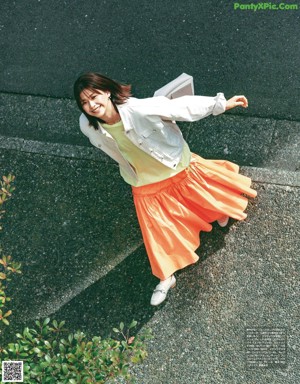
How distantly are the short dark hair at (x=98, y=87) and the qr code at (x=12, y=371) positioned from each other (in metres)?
1.58

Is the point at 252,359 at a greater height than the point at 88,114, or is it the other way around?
the point at 88,114

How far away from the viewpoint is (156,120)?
359cm

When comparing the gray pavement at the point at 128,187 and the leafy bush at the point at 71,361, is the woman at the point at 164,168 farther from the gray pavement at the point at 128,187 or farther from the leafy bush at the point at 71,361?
the leafy bush at the point at 71,361

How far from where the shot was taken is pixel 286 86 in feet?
15.2

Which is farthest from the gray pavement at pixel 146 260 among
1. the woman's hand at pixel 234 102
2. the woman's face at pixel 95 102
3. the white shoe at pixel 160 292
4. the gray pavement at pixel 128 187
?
the woman's face at pixel 95 102

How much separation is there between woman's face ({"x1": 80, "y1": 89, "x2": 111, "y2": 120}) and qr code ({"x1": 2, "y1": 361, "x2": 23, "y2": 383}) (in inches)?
63.7

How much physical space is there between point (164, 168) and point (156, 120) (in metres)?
0.49

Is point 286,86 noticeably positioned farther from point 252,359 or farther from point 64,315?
point 64,315

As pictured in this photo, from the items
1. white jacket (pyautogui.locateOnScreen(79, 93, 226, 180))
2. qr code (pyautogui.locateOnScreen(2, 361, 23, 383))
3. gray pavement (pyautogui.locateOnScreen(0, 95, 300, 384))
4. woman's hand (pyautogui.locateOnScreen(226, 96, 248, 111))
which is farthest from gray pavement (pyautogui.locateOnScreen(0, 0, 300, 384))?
qr code (pyautogui.locateOnScreen(2, 361, 23, 383))

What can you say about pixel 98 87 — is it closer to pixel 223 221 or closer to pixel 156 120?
pixel 156 120

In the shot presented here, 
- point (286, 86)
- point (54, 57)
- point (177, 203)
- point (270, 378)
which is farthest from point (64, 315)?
point (286, 86)

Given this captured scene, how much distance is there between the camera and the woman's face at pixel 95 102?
3.38 metres

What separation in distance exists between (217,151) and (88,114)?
152 centimetres

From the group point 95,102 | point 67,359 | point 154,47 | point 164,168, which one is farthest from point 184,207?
point 154,47
